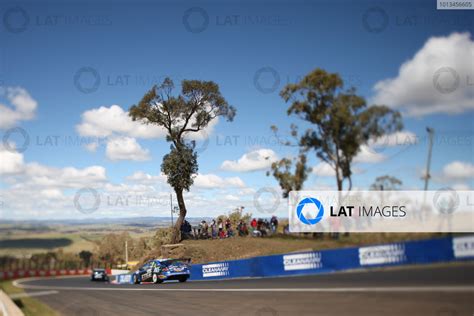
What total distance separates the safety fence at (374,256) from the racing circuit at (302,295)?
154 mm

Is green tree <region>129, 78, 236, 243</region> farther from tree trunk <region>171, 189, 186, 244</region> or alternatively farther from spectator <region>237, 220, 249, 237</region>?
spectator <region>237, 220, 249, 237</region>

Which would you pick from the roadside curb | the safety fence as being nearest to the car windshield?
the safety fence

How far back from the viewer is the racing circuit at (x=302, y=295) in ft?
26.3

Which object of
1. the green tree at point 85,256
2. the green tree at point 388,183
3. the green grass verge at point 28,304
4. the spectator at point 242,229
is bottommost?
the green grass verge at point 28,304

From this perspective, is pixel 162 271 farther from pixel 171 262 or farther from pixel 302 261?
pixel 302 261

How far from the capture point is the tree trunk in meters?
11.5

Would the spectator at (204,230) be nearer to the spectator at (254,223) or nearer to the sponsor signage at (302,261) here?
the spectator at (254,223)

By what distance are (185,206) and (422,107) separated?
6399 millimetres

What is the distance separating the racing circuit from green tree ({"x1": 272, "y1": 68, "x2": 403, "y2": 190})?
87.6 inches

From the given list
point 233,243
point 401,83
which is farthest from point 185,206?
point 401,83

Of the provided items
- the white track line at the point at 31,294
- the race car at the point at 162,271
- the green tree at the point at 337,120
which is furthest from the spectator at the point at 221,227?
the white track line at the point at 31,294

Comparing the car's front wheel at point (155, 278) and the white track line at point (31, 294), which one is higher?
the car's front wheel at point (155, 278)

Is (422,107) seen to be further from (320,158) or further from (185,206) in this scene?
(185,206)

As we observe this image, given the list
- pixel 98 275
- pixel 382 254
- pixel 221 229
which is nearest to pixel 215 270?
pixel 221 229
